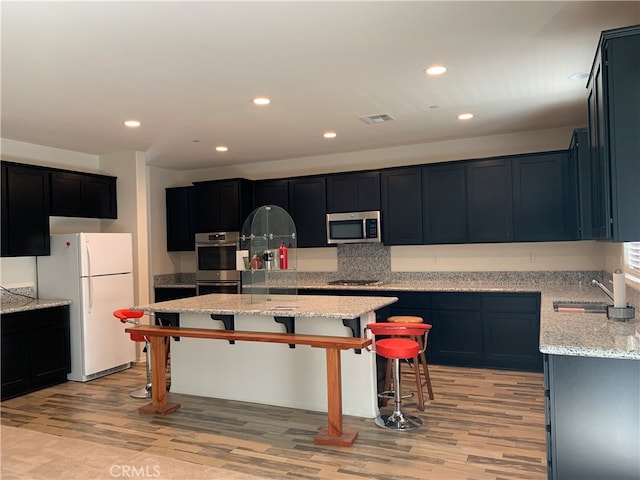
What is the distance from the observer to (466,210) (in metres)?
5.55

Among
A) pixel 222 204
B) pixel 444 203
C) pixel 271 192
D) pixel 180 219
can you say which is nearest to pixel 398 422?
pixel 444 203

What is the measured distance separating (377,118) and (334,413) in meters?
2.80

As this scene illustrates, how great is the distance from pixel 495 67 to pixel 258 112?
2.05m

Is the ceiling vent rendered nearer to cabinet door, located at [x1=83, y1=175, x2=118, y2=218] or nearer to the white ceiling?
the white ceiling

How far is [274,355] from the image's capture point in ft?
14.0

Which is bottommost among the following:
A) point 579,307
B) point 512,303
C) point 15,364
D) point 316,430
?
point 316,430

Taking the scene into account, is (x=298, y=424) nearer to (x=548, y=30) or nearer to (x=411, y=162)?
(x=548, y=30)

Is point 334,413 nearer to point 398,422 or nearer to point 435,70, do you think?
point 398,422

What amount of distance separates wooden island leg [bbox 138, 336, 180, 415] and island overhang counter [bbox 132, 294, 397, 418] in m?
0.26

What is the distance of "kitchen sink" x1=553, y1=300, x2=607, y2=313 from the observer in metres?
3.47

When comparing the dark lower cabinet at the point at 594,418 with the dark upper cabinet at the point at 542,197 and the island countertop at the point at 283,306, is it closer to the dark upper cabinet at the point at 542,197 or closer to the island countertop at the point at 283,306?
the island countertop at the point at 283,306

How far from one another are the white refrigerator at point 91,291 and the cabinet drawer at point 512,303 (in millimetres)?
4155

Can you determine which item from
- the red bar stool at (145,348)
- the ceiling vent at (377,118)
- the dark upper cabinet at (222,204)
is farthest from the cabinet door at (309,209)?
the red bar stool at (145,348)

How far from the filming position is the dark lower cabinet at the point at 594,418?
2.18m
